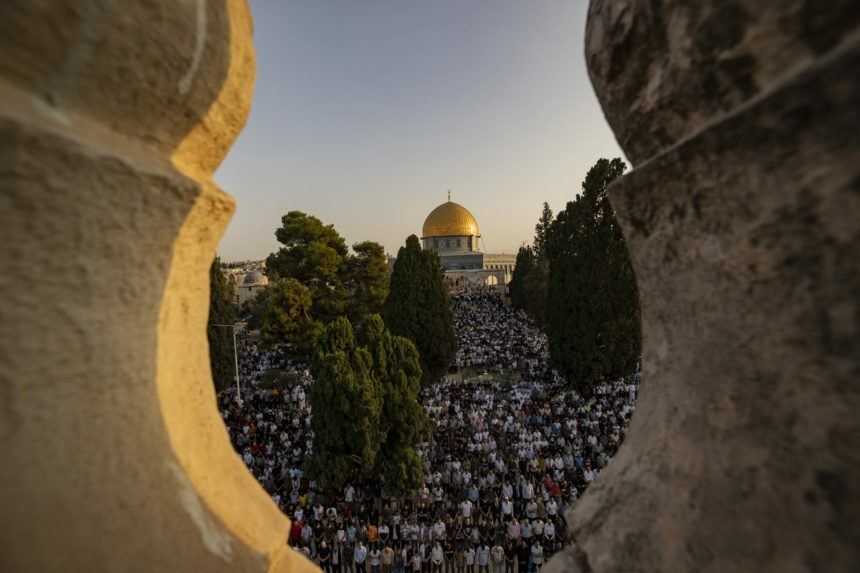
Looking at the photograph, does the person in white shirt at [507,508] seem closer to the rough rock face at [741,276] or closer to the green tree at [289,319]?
the rough rock face at [741,276]

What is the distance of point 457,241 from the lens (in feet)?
197

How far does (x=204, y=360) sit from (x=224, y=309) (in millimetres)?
17746

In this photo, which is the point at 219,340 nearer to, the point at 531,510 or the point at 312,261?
the point at 312,261

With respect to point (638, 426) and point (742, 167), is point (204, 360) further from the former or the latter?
point (742, 167)

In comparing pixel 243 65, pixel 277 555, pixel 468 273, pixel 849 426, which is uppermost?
pixel 468 273

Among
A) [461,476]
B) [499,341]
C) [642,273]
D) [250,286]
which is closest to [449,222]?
[250,286]

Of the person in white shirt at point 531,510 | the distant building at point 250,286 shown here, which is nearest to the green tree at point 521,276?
the distant building at point 250,286

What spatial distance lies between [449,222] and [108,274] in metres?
59.8

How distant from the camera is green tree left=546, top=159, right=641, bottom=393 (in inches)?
568

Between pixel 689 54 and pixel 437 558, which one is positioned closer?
pixel 689 54

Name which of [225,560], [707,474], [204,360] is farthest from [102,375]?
[707,474]

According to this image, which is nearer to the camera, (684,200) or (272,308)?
(684,200)

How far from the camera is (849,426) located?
79cm

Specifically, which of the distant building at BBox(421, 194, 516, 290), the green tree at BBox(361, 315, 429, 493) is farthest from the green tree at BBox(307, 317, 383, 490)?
the distant building at BBox(421, 194, 516, 290)
